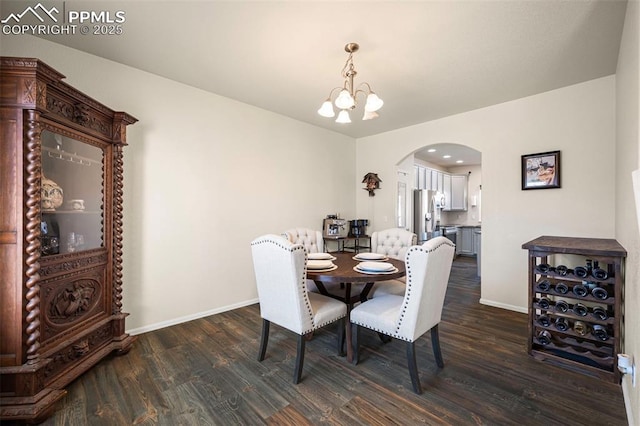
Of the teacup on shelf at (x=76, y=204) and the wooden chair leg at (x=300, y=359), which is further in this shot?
the teacup on shelf at (x=76, y=204)

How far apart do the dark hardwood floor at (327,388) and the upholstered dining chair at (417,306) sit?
24 cm

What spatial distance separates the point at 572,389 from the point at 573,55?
8.80 feet

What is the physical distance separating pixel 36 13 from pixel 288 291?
271cm

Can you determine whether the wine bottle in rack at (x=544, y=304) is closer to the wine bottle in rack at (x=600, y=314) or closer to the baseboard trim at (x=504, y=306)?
the wine bottle in rack at (x=600, y=314)

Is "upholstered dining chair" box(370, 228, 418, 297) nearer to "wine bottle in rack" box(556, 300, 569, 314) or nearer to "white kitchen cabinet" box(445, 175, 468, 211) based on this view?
"wine bottle in rack" box(556, 300, 569, 314)

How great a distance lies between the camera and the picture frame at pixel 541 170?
3.08 metres

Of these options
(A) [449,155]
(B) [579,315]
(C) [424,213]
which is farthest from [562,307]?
(A) [449,155]

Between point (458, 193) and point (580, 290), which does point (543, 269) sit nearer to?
point (580, 290)

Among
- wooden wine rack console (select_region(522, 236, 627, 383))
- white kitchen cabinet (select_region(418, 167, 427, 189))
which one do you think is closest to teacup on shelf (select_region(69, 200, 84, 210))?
wooden wine rack console (select_region(522, 236, 627, 383))

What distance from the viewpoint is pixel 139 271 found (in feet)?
8.91

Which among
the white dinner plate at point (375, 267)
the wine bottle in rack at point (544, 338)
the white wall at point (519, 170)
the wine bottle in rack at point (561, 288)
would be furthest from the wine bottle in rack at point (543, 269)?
the white dinner plate at point (375, 267)

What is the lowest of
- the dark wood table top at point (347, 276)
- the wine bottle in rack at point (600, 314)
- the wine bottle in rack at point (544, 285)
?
the wine bottle in rack at point (600, 314)

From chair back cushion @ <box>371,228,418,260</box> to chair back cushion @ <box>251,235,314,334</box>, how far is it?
1477 mm

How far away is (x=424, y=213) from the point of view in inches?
245
